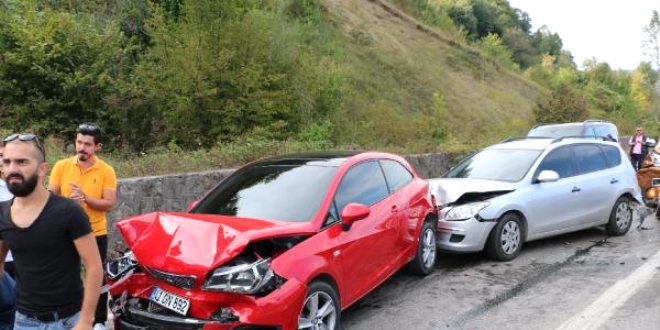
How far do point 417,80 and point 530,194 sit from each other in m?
24.9

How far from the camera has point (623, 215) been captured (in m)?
8.65

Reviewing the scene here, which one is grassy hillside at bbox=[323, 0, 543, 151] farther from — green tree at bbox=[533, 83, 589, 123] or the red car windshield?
the red car windshield

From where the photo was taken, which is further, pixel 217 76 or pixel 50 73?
pixel 217 76

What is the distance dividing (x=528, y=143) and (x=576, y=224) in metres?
1.43

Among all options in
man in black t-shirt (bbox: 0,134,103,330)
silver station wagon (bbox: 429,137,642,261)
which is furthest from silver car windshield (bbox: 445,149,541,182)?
man in black t-shirt (bbox: 0,134,103,330)

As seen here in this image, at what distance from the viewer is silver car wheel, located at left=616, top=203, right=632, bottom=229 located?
338 inches

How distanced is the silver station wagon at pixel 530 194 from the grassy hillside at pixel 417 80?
31.2ft

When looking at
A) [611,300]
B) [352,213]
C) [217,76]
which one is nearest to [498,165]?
[611,300]

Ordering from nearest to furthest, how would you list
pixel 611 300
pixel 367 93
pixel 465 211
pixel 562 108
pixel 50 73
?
1. pixel 611 300
2. pixel 465 211
3. pixel 50 73
4. pixel 367 93
5. pixel 562 108

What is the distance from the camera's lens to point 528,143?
28.2 ft

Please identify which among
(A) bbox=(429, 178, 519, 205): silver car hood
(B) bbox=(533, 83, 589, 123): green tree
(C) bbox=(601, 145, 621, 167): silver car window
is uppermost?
(B) bbox=(533, 83, 589, 123): green tree

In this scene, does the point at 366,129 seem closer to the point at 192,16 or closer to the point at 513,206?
the point at 192,16

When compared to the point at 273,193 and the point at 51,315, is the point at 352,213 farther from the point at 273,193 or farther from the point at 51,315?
the point at 51,315

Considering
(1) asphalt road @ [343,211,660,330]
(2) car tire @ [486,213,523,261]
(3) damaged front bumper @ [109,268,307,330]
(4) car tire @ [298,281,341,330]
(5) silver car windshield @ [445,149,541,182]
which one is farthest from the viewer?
(5) silver car windshield @ [445,149,541,182]
